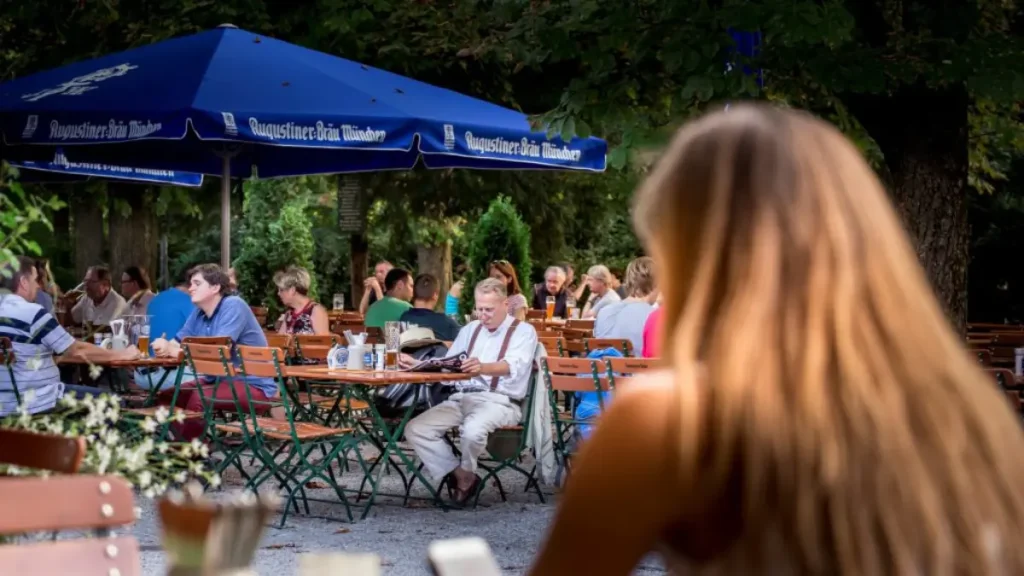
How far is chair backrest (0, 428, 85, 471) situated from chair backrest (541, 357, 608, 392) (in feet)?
19.3

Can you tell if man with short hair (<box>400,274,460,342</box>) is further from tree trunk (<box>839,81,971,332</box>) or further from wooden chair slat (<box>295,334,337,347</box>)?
tree trunk (<box>839,81,971,332</box>)

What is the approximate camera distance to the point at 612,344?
11.0 meters

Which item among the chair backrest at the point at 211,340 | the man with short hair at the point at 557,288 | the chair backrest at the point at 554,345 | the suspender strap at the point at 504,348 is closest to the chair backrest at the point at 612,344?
the chair backrest at the point at 554,345

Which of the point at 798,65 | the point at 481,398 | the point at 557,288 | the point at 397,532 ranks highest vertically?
the point at 798,65

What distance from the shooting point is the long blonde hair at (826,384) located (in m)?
1.77

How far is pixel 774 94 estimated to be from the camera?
1030cm

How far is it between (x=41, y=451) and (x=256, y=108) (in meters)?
6.80

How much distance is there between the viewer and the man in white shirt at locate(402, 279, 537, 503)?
32.9ft

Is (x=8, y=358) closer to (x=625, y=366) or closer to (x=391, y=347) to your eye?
(x=391, y=347)

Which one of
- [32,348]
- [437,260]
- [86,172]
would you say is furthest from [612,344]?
[437,260]

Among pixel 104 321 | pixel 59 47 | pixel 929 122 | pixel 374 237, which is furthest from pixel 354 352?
pixel 374 237

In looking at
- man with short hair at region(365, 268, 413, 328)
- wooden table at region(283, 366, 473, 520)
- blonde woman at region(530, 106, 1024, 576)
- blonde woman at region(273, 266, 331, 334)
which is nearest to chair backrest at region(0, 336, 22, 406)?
wooden table at region(283, 366, 473, 520)

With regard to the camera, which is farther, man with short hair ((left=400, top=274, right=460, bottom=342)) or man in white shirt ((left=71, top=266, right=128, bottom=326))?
man in white shirt ((left=71, top=266, right=128, bottom=326))

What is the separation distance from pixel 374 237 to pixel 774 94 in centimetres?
3169
